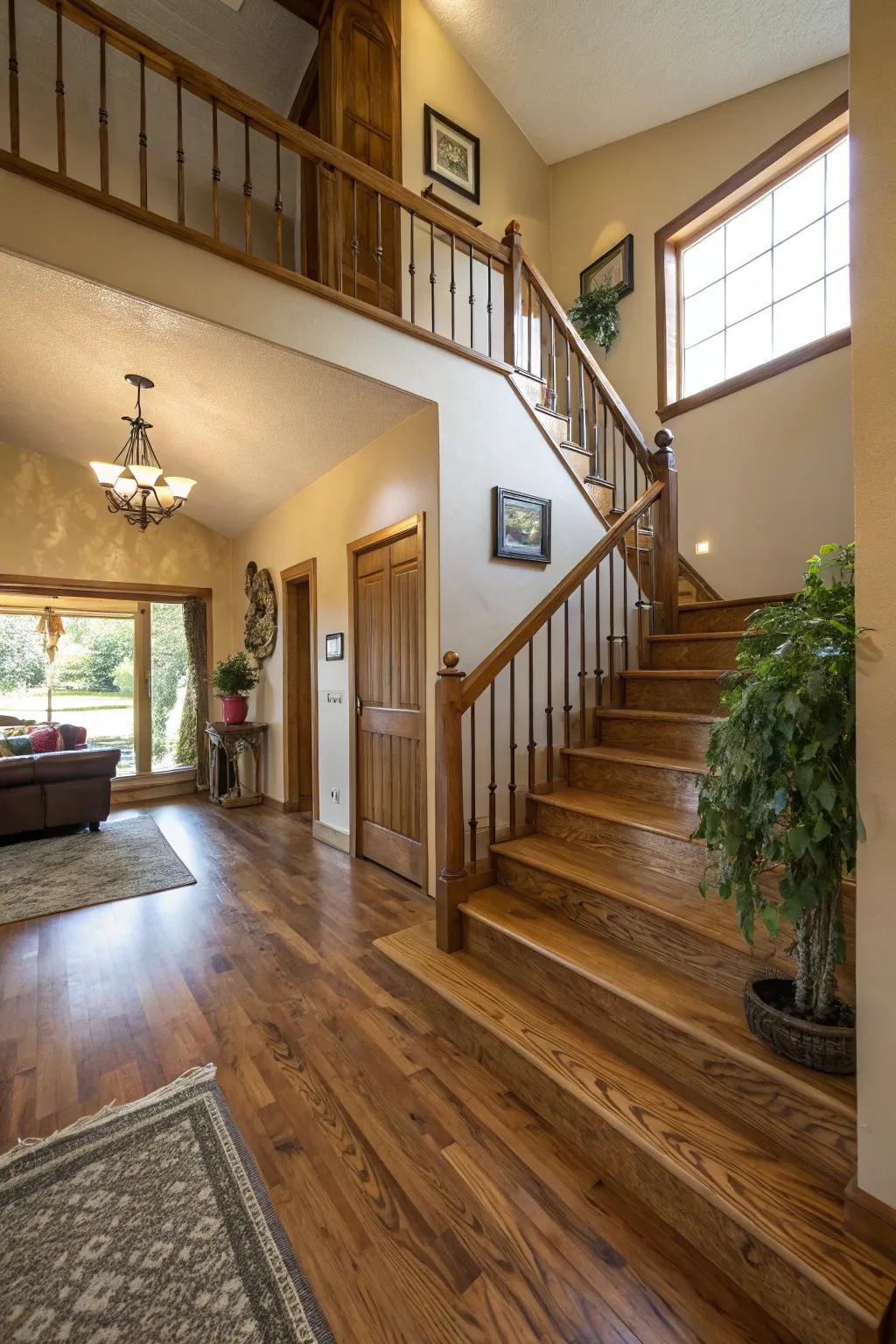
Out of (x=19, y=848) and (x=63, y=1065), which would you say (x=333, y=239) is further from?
(x=19, y=848)

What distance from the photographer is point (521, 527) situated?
339 cm

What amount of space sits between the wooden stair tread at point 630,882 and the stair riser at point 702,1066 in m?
0.30

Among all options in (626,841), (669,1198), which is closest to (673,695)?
(626,841)

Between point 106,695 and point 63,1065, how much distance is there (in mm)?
5345

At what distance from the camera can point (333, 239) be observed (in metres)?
3.49

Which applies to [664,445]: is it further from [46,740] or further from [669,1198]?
[46,740]

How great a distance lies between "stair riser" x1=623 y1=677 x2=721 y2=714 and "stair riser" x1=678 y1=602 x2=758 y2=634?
596 millimetres

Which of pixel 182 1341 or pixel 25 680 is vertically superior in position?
pixel 25 680

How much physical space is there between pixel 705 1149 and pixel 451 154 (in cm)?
620

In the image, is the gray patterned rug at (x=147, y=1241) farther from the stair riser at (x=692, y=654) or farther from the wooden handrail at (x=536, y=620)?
the stair riser at (x=692, y=654)

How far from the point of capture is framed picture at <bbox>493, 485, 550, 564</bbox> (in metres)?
3.29

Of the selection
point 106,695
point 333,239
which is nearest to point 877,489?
point 333,239

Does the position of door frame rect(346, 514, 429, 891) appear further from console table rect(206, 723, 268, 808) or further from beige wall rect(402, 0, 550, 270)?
beige wall rect(402, 0, 550, 270)

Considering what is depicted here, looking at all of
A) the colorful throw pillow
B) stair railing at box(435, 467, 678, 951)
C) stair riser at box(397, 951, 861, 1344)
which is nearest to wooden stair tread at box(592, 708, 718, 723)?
stair railing at box(435, 467, 678, 951)
